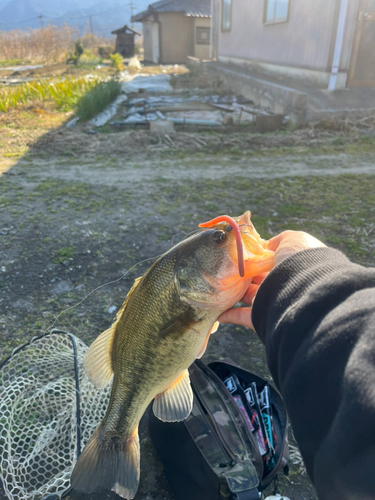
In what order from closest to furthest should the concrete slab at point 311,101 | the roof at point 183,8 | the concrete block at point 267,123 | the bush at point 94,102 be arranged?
the concrete slab at point 311,101, the concrete block at point 267,123, the bush at point 94,102, the roof at point 183,8

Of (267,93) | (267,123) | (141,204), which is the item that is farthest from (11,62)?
(141,204)

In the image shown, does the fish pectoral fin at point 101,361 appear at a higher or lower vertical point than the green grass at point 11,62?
lower

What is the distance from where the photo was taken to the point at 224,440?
1943 mm

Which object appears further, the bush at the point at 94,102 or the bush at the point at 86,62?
the bush at the point at 86,62

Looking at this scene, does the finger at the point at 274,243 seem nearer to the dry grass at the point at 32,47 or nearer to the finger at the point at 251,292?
the finger at the point at 251,292

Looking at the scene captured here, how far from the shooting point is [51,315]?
3.25m

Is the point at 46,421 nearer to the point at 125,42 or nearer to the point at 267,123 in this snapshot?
the point at 267,123

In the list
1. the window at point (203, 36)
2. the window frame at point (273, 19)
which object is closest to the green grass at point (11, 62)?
the window at point (203, 36)

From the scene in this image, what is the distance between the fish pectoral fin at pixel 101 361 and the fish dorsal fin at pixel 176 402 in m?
0.29

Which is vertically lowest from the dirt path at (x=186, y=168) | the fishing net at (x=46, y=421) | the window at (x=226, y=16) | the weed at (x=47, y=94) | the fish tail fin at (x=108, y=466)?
the fishing net at (x=46, y=421)

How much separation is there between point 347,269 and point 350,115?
968cm

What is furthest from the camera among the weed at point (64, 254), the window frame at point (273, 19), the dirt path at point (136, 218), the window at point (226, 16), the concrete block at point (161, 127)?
the window at point (226, 16)

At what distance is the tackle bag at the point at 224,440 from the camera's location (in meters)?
1.85

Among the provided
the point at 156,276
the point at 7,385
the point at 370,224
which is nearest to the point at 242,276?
the point at 156,276
